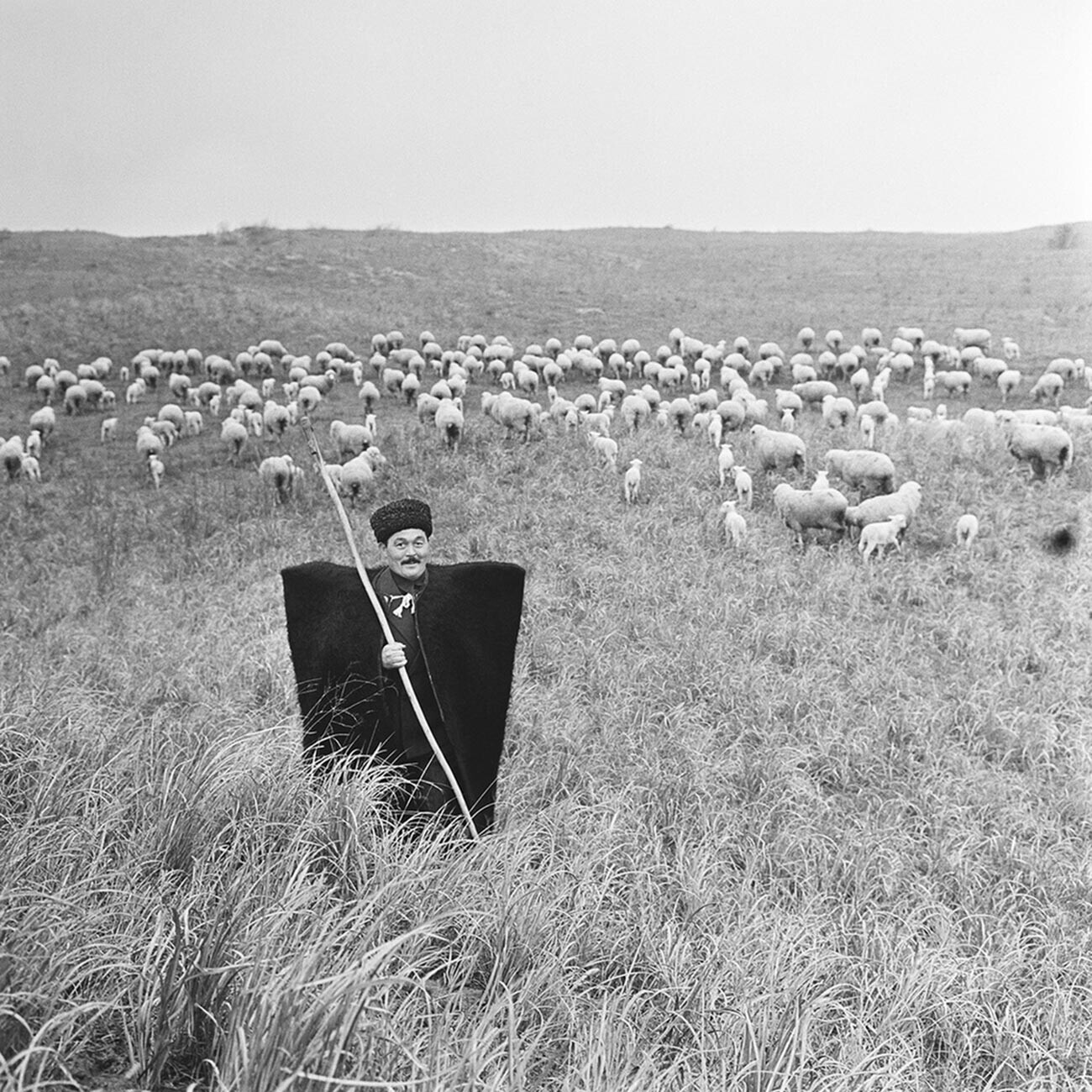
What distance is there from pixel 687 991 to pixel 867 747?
364cm

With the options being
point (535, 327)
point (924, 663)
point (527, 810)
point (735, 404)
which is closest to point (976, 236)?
point (535, 327)

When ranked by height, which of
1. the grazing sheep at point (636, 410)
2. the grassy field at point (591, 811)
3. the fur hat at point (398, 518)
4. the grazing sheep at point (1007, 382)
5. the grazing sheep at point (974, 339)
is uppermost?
the grazing sheep at point (974, 339)

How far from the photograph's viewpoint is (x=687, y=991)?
2.46 metres

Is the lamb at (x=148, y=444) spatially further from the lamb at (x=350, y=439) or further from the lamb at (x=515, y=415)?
the lamb at (x=515, y=415)

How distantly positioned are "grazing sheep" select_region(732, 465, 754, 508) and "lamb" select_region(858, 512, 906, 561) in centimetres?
192

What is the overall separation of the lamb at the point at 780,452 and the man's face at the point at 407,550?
993 cm

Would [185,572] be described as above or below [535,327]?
below

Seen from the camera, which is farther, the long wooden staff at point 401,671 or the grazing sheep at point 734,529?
the grazing sheep at point 734,529

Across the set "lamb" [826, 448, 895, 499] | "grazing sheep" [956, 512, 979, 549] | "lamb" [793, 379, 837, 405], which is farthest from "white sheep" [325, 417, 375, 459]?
"lamb" [793, 379, 837, 405]

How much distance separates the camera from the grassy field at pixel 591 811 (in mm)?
1825

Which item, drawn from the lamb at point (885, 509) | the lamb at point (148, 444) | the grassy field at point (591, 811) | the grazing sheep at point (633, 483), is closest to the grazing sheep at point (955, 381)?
the grassy field at point (591, 811)

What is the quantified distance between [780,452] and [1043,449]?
12.3ft

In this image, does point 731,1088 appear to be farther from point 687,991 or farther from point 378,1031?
point 378,1031

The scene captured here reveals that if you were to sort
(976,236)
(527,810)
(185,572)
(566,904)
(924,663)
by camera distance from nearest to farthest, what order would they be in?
(566,904) → (527,810) → (924,663) → (185,572) → (976,236)
